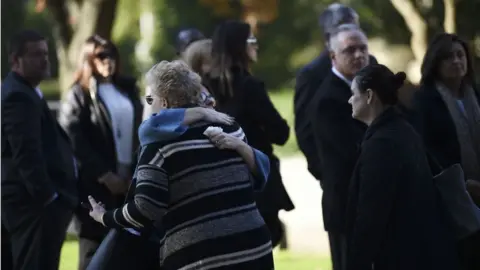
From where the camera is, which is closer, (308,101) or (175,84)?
(175,84)

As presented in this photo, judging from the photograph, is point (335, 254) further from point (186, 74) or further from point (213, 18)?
point (213, 18)

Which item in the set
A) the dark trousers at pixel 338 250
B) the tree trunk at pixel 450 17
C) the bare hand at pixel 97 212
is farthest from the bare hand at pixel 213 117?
the tree trunk at pixel 450 17

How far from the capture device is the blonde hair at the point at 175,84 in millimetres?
5281

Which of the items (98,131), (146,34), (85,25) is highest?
(98,131)

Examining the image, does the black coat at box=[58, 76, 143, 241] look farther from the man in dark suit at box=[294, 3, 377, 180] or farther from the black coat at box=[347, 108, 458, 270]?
the black coat at box=[347, 108, 458, 270]

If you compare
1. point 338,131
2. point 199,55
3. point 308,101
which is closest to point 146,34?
point 308,101

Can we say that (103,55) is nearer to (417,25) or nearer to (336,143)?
(336,143)

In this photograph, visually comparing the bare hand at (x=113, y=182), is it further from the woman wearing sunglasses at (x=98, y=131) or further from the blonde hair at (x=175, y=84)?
the blonde hair at (x=175, y=84)

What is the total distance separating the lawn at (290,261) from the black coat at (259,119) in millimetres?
2877

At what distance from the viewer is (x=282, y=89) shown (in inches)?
1655

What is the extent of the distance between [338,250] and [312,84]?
148 cm

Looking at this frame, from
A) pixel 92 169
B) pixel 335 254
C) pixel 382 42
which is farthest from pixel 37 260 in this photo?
pixel 382 42

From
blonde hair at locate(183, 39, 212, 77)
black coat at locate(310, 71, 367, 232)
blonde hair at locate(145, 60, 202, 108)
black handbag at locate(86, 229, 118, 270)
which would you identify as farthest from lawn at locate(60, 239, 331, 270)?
blonde hair at locate(145, 60, 202, 108)

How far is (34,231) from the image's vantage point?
7.50 meters
